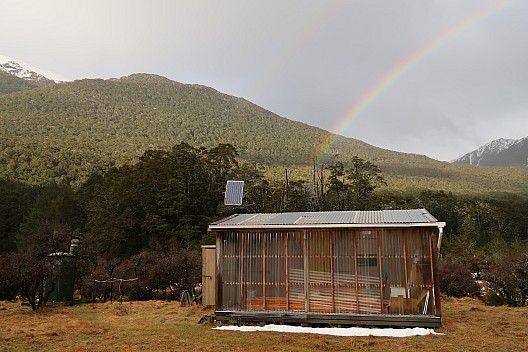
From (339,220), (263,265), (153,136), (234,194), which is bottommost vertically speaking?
(263,265)

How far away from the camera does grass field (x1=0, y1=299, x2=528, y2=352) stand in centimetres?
882

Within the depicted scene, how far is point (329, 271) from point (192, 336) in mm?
3777

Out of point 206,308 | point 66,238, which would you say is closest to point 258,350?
point 206,308

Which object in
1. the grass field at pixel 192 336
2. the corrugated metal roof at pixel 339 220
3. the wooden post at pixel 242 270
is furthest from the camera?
the wooden post at pixel 242 270

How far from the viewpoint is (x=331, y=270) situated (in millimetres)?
11305

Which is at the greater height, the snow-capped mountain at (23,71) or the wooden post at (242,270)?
the snow-capped mountain at (23,71)

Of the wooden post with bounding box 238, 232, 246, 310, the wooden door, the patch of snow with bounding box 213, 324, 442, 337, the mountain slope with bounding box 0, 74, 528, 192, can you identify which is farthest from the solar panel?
the mountain slope with bounding box 0, 74, 528, 192

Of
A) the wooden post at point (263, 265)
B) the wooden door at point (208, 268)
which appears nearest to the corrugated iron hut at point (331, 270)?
the wooden post at point (263, 265)

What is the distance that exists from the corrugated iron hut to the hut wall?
0.08ft

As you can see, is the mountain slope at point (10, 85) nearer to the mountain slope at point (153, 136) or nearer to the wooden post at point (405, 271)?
the mountain slope at point (153, 136)

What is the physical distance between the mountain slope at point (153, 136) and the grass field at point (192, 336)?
138 ft

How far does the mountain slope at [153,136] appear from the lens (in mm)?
55056

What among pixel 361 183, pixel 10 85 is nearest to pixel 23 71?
pixel 10 85

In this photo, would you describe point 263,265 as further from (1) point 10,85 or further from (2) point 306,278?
(1) point 10,85
